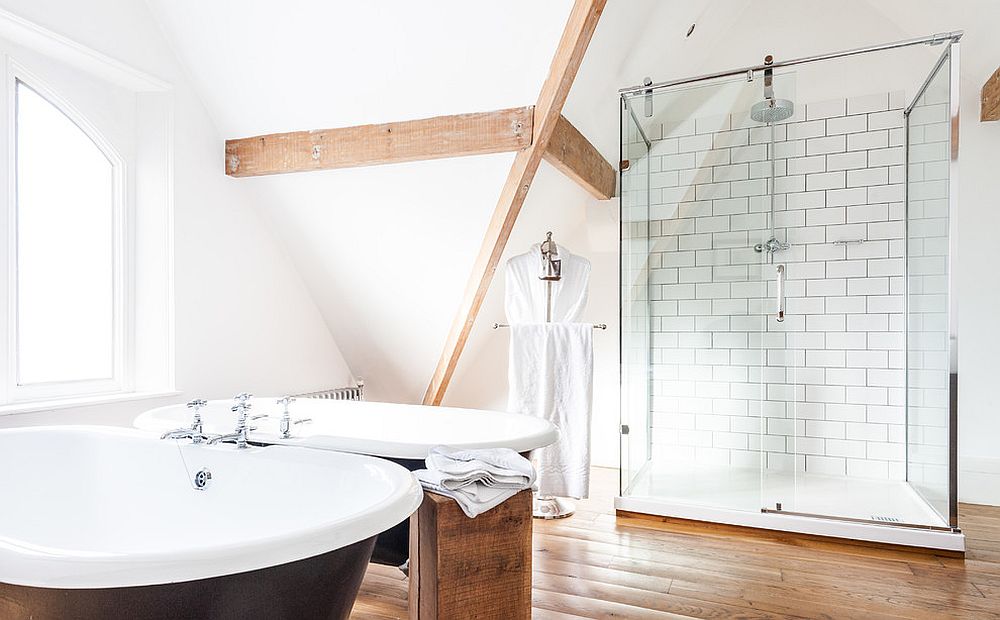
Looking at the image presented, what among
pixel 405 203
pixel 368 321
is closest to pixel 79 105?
pixel 405 203

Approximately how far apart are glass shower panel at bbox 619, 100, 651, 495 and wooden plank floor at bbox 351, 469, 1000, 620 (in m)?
0.42

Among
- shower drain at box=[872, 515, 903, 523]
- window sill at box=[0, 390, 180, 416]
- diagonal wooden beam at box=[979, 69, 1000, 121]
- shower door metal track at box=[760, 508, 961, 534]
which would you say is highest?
diagonal wooden beam at box=[979, 69, 1000, 121]

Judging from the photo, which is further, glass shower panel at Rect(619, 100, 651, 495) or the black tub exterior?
glass shower panel at Rect(619, 100, 651, 495)

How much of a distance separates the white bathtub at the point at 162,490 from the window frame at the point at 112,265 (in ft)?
1.92

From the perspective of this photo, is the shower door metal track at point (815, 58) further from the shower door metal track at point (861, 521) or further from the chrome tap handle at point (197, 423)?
the chrome tap handle at point (197, 423)

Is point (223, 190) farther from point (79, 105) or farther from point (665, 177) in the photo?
point (665, 177)

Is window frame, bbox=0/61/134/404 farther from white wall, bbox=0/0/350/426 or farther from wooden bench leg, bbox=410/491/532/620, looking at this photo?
wooden bench leg, bbox=410/491/532/620

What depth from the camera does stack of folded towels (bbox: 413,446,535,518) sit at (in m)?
1.77

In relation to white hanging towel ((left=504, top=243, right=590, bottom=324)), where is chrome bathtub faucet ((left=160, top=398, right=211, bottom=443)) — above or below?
below

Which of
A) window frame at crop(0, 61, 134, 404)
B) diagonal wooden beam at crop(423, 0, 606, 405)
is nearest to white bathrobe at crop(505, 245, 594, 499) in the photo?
diagonal wooden beam at crop(423, 0, 606, 405)

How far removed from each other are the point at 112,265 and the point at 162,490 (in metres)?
1.52

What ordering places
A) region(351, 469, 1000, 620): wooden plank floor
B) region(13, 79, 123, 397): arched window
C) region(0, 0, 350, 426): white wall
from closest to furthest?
region(351, 469, 1000, 620): wooden plank floor < region(13, 79, 123, 397): arched window < region(0, 0, 350, 426): white wall

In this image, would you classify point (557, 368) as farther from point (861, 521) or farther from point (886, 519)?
point (886, 519)

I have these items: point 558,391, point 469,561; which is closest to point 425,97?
point 558,391
